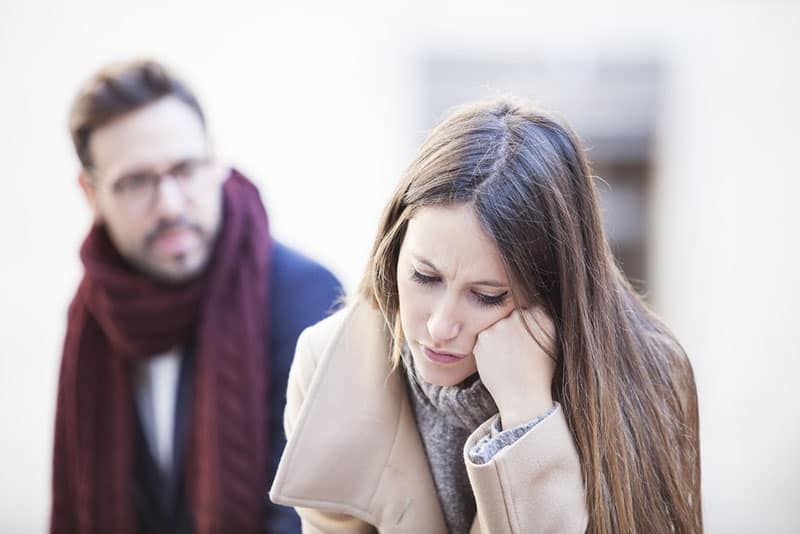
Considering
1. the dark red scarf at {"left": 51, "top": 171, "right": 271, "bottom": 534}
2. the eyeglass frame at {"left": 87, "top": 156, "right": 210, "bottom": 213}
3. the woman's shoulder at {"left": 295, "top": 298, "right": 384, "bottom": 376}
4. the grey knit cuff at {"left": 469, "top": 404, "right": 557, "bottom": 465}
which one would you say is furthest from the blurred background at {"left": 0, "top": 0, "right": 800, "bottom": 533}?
the grey knit cuff at {"left": 469, "top": 404, "right": 557, "bottom": 465}

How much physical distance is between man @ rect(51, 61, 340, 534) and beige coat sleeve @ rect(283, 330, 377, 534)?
49 centimetres

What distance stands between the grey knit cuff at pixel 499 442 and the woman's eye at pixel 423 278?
1.04ft

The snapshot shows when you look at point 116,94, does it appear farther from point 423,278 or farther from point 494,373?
point 494,373

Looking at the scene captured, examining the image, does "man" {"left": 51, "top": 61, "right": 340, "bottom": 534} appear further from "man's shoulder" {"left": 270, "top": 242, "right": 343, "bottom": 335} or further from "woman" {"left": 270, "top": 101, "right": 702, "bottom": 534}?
"woman" {"left": 270, "top": 101, "right": 702, "bottom": 534}

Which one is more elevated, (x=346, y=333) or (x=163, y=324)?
(x=346, y=333)

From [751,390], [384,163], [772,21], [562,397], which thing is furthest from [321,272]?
[772,21]

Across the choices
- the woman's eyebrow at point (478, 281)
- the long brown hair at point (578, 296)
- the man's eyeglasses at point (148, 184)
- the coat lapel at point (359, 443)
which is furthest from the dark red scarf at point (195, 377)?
the woman's eyebrow at point (478, 281)

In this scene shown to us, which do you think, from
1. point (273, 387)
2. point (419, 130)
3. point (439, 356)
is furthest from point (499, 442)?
point (419, 130)

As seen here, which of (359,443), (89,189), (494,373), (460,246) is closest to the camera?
(460,246)

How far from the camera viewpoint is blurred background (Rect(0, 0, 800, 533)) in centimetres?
458

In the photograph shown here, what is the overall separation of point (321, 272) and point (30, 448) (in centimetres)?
294

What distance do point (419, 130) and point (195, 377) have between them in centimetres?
256

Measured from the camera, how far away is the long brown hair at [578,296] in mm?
1411

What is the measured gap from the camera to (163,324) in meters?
2.36
